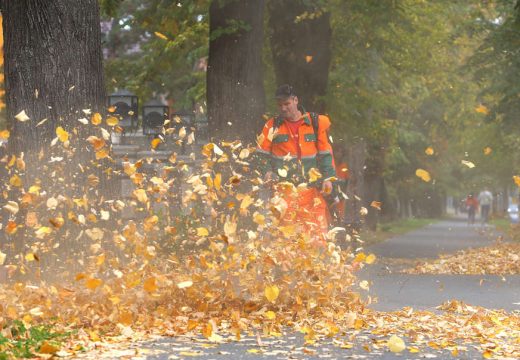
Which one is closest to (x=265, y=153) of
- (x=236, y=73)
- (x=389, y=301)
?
(x=389, y=301)

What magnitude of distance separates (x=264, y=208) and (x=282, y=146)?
3.98ft

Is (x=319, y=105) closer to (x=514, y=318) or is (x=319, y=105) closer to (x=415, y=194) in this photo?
(x=514, y=318)

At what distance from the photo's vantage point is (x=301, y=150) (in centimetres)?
1094

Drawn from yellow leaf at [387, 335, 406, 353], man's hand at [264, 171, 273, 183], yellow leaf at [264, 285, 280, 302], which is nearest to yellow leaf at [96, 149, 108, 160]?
man's hand at [264, 171, 273, 183]

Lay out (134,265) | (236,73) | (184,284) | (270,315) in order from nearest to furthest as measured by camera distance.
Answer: (184,284)
(270,315)
(134,265)
(236,73)

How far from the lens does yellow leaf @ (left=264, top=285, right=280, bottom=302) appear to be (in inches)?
348

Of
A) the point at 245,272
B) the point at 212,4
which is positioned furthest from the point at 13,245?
the point at 212,4

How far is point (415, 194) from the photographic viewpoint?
74.2 metres

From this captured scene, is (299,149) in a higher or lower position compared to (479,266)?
higher

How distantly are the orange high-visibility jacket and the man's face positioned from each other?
0.10 m

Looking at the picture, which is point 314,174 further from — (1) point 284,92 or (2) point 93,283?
(2) point 93,283

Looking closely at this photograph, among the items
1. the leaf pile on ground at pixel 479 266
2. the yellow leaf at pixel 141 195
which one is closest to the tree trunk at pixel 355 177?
the leaf pile on ground at pixel 479 266

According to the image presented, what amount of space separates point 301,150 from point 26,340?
414 centimetres

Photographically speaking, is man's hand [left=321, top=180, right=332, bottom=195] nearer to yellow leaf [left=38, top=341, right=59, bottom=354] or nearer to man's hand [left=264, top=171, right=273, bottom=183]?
man's hand [left=264, top=171, right=273, bottom=183]
